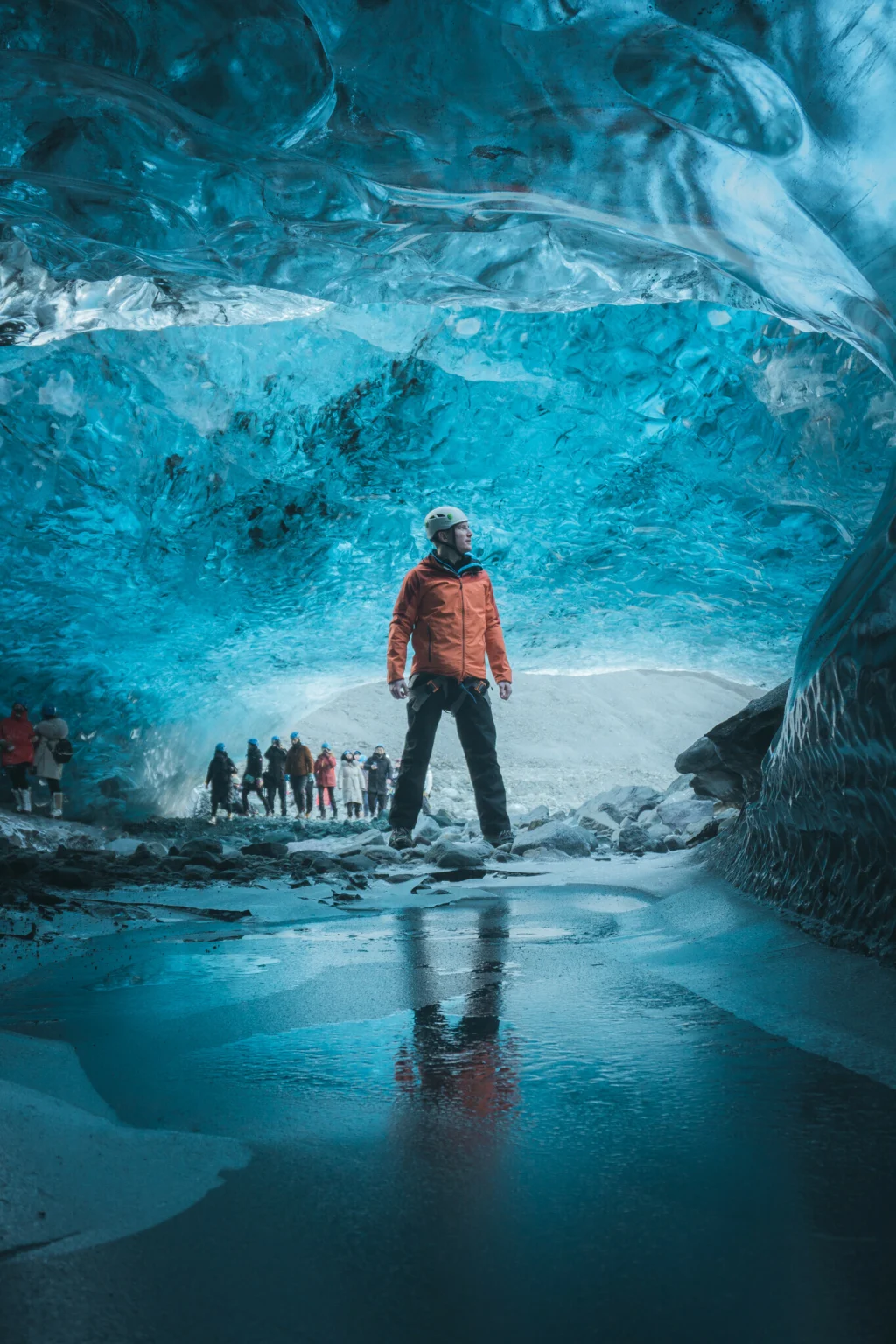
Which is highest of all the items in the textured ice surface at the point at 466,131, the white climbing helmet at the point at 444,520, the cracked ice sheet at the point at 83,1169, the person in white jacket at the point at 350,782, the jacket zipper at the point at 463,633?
the textured ice surface at the point at 466,131

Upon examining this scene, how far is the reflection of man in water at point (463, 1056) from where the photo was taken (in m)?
0.95

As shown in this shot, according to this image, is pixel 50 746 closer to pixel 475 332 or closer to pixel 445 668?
pixel 445 668

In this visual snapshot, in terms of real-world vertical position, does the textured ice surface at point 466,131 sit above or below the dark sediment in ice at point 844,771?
above

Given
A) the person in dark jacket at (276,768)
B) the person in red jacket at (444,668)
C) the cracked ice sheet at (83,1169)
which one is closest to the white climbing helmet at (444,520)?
the person in red jacket at (444,668)

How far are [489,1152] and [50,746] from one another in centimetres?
852

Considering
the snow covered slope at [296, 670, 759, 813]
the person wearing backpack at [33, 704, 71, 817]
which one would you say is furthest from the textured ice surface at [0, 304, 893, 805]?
the snow covered slope at [296, 670, 759, 813]

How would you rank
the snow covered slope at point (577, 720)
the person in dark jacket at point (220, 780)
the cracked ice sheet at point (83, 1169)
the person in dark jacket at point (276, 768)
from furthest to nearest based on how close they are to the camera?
the snow covered slope at point (577, 720), the person in dark jacket at point (276, 768), the person in dark jacket at point (220, 780), the cracked ice sheet at point (83, 1169)

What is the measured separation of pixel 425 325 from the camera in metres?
4.84

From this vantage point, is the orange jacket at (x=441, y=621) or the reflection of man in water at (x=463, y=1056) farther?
the orange jacket at (x=441, y=621)

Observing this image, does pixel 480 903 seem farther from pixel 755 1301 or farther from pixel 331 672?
pixel 331 672

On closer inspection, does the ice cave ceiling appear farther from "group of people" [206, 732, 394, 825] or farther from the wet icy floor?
"group of people" [206, 732, 394, 825]

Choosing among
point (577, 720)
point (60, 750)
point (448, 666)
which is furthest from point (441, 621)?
point (577, 720)

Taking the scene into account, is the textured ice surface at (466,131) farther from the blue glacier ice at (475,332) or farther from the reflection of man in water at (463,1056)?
the reflection of man in water at (463,1056)

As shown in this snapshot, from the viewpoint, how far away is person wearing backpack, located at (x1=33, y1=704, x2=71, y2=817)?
840cm
